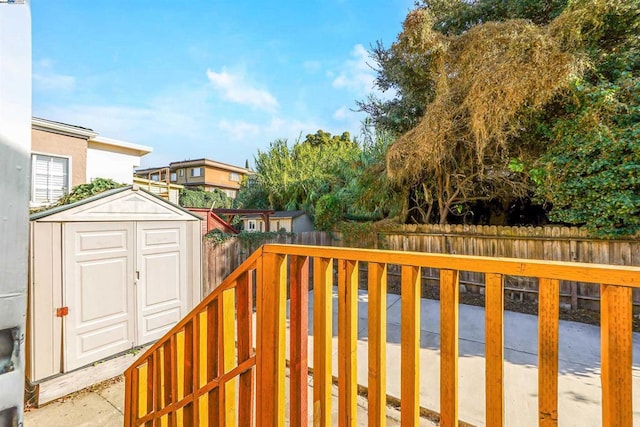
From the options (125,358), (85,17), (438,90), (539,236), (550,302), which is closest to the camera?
(550,302)

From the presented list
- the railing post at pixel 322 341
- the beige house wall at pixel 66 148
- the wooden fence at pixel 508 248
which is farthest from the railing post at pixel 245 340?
the beige house wall at pixel 66 148

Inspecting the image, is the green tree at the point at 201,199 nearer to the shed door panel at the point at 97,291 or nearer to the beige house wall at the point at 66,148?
the beige house wall at the point at 66,148

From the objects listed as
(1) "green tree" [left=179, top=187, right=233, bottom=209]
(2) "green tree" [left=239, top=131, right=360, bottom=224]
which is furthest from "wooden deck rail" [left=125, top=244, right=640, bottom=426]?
(1) "green tree" [left=179, top=187, right=233, bottom=209]

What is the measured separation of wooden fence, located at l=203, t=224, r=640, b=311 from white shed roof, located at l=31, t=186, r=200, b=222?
5.78ft

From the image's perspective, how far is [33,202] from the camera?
21.9ft

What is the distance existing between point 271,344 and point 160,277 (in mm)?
3245

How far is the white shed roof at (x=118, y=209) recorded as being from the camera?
2.95 m

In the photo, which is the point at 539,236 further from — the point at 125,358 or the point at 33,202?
the point at 33,202

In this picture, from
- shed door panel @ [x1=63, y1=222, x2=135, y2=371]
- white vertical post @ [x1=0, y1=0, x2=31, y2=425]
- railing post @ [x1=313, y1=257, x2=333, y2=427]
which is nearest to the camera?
white vertical post @ [x1=0, y1=0, x2=31, y2=425]

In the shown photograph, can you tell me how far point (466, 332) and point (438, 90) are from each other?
4.27 m

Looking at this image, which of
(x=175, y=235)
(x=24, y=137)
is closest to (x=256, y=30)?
(x=175, y=235)

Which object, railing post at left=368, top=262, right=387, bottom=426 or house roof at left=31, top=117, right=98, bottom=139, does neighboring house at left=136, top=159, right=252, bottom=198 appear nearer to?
house roof at left=31, top=117, right=98, bottom=139

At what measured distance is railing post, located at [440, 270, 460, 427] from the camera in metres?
0.85

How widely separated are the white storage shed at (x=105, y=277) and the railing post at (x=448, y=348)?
365cm
